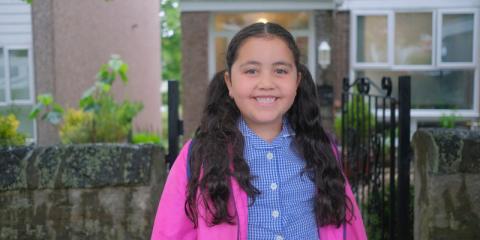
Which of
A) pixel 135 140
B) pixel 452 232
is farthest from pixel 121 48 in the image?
pixel 452 232

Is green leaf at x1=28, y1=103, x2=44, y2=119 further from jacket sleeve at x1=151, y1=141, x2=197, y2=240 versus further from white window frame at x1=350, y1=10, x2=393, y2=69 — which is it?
white window frame at x1=350, y1=10, x2=393, y2=69

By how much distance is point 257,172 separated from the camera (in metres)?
1.81

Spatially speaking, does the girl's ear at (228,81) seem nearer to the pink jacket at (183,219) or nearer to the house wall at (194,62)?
the pink jacket at (183,219)

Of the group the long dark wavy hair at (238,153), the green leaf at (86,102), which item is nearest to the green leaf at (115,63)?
the green leaf at (86,102)

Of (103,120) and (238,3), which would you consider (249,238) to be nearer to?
(103,120)

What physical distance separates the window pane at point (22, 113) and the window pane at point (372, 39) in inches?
240

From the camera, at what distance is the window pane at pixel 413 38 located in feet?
27.6

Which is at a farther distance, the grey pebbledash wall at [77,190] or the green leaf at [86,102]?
the green leaf at [86,102]

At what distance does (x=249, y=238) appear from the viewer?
1.76 m

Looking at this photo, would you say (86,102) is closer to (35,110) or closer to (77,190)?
(35,110)

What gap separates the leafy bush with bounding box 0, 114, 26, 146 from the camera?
3.30 meters

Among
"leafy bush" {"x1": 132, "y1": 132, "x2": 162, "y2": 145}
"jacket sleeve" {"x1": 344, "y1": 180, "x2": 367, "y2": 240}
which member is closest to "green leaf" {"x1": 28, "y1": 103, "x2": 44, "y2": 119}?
"jacket sleeve" {"x1": 344, "y1": 180, "x2": 367, "y2": 240}

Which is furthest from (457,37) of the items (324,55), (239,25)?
(239,25)

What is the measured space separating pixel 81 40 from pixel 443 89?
5890 mm
